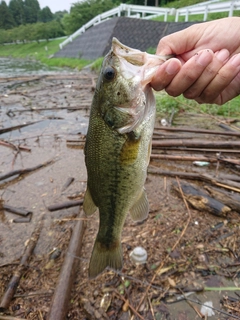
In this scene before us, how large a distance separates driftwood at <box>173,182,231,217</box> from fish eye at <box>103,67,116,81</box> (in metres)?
2.65

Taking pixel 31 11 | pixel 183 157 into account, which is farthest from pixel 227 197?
pixel 31 11

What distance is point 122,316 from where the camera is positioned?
252cm

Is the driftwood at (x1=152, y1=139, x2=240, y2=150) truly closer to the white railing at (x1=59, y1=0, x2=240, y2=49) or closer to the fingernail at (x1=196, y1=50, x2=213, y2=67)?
the fingernail at (x1=196, y1=50, x2=213, y2=67)

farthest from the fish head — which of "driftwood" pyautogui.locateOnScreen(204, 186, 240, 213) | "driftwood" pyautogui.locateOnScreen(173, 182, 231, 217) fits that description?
"driftwood" pyautogui.locateOnScreen(204, 186, 240, 213)

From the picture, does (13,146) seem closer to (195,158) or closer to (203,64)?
(195,158)

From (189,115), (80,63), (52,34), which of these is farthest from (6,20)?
(189,115)

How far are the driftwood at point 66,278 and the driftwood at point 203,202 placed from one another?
5.76ft

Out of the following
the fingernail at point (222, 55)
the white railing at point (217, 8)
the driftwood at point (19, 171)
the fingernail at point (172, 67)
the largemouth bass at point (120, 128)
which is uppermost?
the white railing at point (217, 8)

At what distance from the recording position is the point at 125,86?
1829 mm

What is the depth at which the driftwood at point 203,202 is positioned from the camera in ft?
11.9

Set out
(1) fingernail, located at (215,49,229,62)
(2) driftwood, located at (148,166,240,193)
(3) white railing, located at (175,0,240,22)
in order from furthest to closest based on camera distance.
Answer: (3) white railing, located at (175,0,240,22)
(2) driftwood, located at (148,166,240,193)
(1) fingernail, located at (215,49,229,62)

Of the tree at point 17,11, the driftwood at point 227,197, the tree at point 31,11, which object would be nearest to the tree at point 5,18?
the tree at point 17,11

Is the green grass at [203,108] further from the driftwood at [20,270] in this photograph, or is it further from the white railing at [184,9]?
the white railing at [184,9]

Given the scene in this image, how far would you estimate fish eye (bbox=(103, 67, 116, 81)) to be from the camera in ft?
5.97
